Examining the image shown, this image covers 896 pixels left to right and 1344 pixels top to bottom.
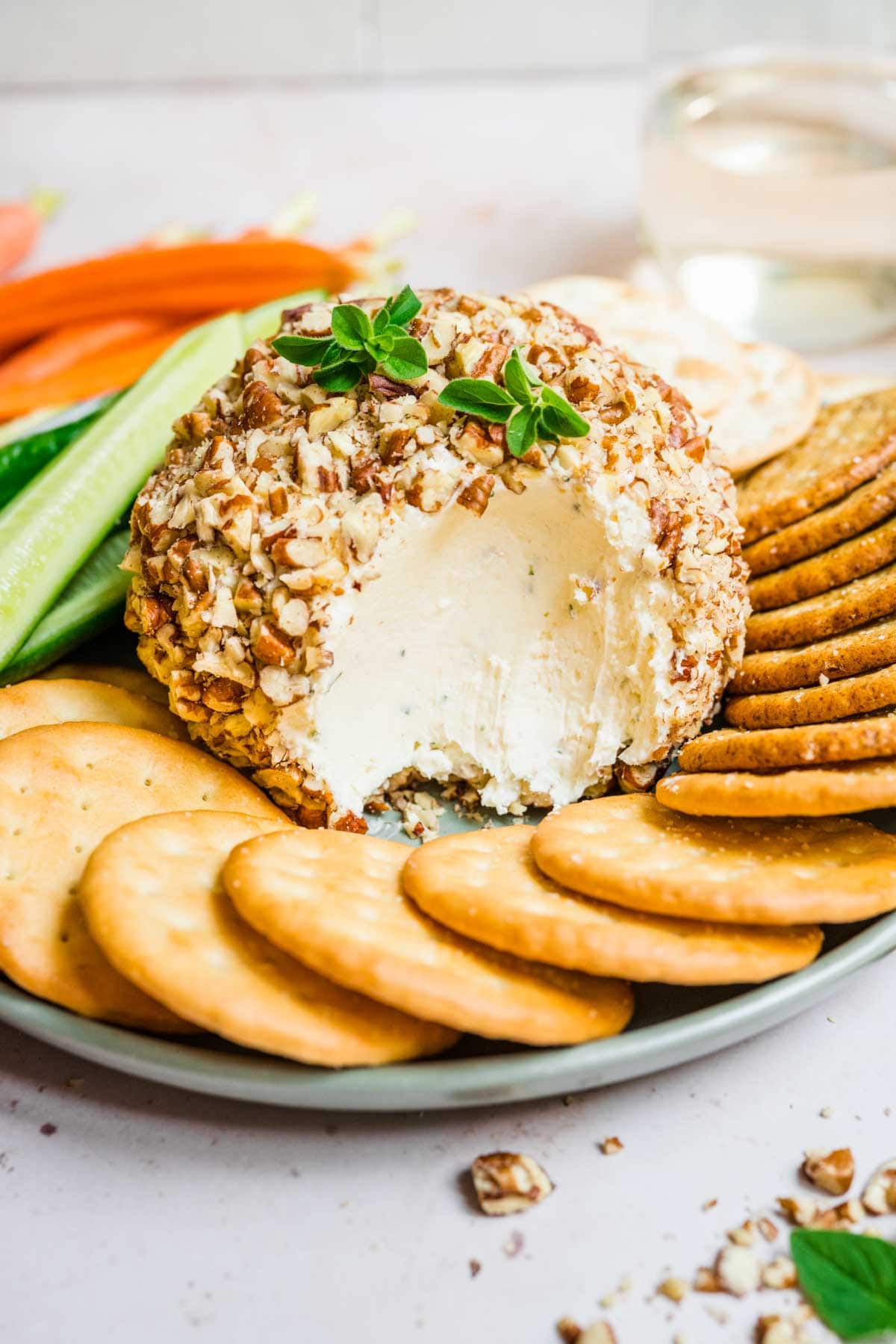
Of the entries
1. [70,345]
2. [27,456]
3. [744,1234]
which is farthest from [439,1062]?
[70,345]

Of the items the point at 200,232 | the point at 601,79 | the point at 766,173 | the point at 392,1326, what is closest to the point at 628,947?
the point at 392,1326

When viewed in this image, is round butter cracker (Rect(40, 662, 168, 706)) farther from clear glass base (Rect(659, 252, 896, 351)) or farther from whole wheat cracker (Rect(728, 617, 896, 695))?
clear glass base (Rect(659, 252, 896, 351))

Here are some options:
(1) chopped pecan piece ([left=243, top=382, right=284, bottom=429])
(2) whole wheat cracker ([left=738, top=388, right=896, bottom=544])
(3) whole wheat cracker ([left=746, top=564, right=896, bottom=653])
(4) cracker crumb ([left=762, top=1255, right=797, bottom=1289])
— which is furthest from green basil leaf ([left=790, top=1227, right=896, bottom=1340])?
(1) chopped pecan piece ([left=243, top=382, right=284, bottom=429])

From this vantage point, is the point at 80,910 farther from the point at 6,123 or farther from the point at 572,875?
the point at 6,123

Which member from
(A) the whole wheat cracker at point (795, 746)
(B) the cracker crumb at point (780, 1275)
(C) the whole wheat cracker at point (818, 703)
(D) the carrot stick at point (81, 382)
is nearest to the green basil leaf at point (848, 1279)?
(B) the cracker crumb at point (780, 1275)

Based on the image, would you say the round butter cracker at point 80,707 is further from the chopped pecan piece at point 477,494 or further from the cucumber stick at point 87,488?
the chopped pecan piece at point 477,494

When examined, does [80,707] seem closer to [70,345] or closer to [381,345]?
[381,345]

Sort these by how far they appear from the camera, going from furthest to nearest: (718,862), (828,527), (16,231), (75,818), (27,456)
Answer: (16,231) < (27,456) < (828,527) < (75,818) < (718,862)

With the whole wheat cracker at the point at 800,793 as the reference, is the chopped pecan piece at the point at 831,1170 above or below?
below
